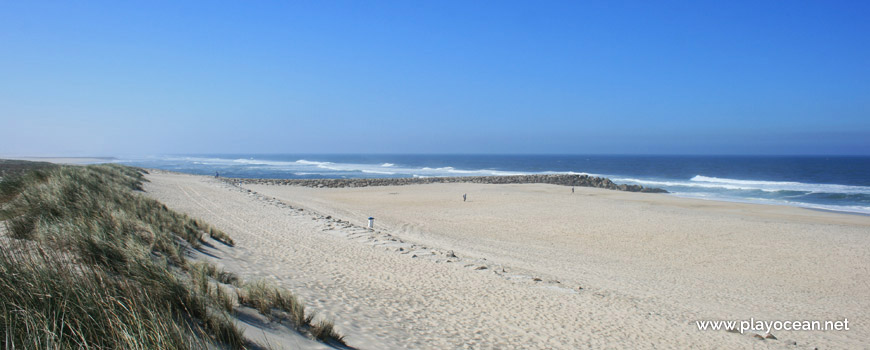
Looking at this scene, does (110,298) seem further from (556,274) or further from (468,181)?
(468,181)

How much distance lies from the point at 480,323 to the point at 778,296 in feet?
22.9

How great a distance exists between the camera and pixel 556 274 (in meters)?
9.70

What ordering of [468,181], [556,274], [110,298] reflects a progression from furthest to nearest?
[468,181] → [556,274] → [110,298]

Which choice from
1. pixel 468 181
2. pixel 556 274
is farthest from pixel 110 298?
pixel 468 181

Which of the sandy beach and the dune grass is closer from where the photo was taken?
the dune grass

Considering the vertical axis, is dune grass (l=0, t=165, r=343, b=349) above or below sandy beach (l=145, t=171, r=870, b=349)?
above

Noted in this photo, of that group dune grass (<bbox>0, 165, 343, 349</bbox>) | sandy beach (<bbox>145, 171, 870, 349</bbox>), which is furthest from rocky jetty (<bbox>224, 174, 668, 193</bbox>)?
dune grass (<bbox>0, 165, 343, 349</bbox>)

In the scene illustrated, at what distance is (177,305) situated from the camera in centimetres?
349

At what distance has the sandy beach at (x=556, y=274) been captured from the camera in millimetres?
5812

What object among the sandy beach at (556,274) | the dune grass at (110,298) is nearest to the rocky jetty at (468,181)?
the sandy beach at (556,274)

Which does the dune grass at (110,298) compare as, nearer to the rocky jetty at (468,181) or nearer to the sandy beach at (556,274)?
the sandy beach at (556,274)

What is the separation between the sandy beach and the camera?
5.81m

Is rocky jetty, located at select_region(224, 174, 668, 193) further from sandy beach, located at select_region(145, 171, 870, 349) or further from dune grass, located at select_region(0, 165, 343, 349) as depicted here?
dune grass, located at select_region(0, 165, 343, 349)

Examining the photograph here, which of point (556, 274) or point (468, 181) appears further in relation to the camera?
point (468, 181)
